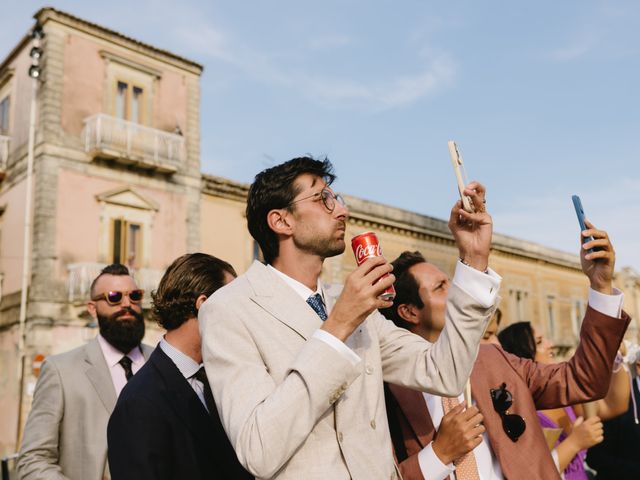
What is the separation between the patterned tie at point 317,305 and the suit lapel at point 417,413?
905 mm

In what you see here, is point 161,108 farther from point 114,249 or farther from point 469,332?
point 469,332

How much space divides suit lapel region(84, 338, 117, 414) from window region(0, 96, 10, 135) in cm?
1718

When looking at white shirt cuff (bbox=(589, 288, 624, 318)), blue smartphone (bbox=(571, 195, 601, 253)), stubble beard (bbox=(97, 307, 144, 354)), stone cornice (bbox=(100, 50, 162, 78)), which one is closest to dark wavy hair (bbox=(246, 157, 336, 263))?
blue smartphone (bbox=(571, 195, 601, 253))

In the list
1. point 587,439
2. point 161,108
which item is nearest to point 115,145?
point 161,108

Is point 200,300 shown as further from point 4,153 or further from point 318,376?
point 4,153

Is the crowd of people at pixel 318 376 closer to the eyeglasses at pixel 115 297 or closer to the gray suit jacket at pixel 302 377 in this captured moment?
the gray suit jacket at pixel 302 377

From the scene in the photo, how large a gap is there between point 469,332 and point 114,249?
53.1 ft

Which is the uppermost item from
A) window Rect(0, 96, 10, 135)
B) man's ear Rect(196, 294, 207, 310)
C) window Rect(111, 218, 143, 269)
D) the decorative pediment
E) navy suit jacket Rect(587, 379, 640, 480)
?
window Rect(0, 96, 10, 135)

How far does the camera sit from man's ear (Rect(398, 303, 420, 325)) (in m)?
3.37

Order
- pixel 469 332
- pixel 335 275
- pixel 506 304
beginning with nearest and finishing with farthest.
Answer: pixel 469 332 → pixel 335 275 → pixel 506 304

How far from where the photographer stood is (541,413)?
4.23m

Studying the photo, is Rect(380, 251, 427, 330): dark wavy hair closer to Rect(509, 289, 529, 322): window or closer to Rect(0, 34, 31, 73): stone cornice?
Rect(0, 34, 31, 73): stone cornice

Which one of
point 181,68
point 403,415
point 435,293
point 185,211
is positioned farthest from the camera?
point 181,68

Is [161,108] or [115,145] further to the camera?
[161,108]
